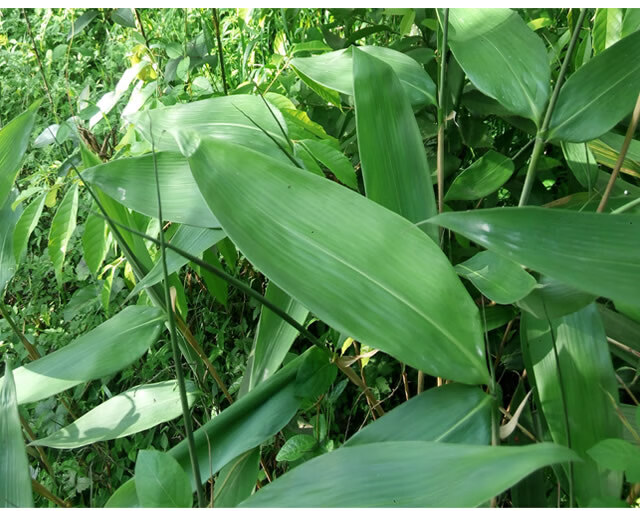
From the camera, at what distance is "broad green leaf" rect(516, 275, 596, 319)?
0.44m

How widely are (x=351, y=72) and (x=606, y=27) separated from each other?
0.27 meters

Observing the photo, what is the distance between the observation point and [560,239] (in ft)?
1.30

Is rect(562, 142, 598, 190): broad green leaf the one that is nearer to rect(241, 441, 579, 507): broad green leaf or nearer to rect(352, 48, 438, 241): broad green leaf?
rect(352, 48, 438, 241): broad green leaf

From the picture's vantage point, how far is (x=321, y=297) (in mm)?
415

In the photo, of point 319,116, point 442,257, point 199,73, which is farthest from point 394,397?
point 199,73

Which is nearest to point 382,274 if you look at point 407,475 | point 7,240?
point 407,475

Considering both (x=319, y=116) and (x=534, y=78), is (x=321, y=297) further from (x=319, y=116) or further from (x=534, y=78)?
(x=319, y=116)

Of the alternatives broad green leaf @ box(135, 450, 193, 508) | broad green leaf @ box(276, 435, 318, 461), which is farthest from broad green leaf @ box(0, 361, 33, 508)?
broad green leaf @ box(276, 435, 318, 461)

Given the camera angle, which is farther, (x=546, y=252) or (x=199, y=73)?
(x=199, y=73)

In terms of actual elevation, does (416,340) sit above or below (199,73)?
below

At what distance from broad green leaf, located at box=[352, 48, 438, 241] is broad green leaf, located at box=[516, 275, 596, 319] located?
103 mm

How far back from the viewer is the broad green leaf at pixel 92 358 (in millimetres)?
567
